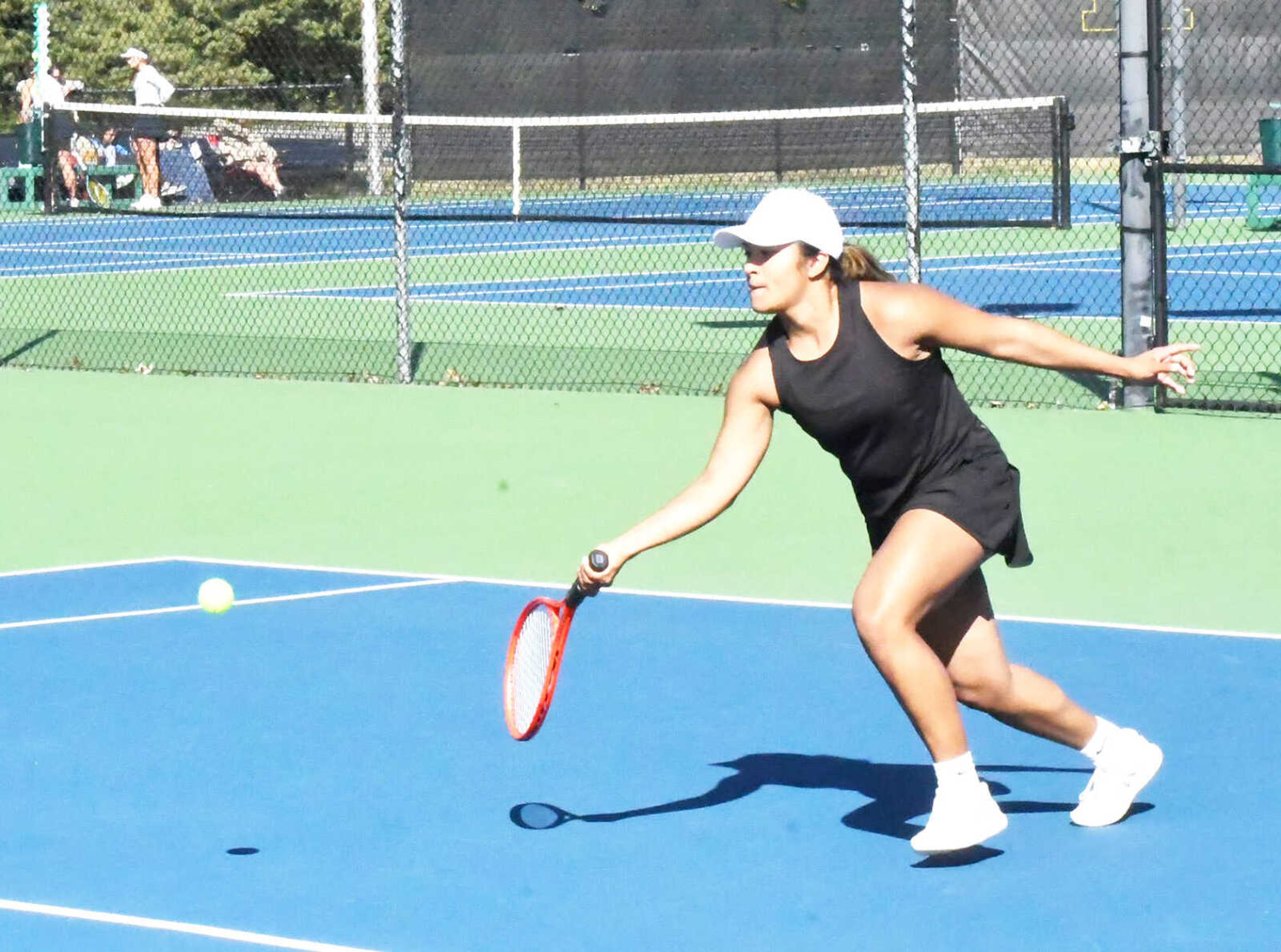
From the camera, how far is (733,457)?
533 cm

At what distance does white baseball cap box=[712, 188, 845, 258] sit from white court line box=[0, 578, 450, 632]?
340 cm

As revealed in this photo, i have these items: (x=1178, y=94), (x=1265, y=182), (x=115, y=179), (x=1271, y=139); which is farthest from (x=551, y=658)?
(x=1265, y=182)

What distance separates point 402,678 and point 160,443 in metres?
5.18

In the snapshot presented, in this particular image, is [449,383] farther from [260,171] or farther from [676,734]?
[676,734]

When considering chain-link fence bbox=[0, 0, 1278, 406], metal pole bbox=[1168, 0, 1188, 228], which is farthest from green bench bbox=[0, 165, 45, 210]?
metal pole bbox=[1168, 0, 1188, 228]

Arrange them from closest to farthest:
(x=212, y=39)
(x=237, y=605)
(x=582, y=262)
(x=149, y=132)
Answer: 1. (x=237, y=605)
2. (x=149, y=132)
3. (x=582, y=262)
4. (x=212, y=39)

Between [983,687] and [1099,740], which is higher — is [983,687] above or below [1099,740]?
above

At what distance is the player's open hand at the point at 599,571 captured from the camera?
500 centimetres

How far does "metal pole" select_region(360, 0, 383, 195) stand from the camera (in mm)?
18734

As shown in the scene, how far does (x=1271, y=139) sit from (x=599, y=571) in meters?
17.8

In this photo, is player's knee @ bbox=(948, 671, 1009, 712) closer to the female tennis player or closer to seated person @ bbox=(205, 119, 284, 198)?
the female tennis player

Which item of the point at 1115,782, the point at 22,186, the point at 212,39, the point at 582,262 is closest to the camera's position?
the point at 1115,782

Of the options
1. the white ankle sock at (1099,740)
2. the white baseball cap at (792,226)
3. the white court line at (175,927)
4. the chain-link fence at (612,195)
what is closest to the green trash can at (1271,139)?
the chain-link fence at (612,195)

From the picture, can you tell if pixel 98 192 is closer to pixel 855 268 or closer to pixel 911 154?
pixel 911 154
